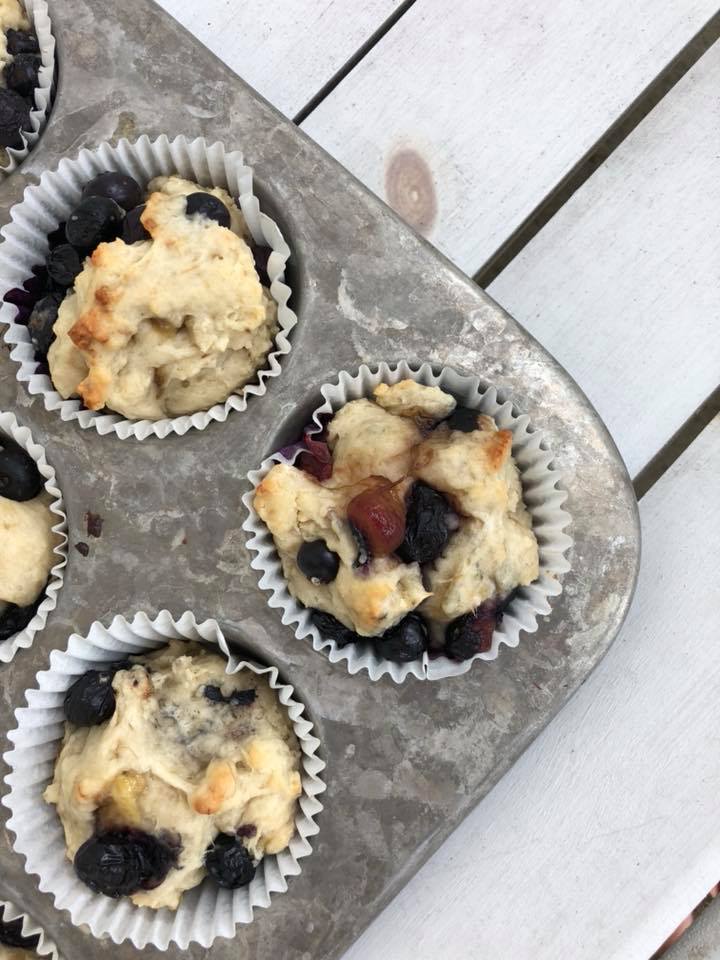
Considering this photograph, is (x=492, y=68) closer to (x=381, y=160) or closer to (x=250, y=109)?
(x=381, y=160)

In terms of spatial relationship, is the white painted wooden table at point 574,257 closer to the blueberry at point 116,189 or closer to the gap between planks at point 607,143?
the gap between planks at point 607,143

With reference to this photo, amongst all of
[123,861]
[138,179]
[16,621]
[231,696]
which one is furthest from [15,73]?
[123,861]

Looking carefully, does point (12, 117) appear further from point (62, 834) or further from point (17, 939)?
point (17, 939)

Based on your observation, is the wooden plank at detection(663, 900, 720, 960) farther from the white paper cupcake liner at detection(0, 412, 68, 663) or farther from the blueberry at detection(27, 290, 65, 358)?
the blueberry at detection(27, 290, 65, 358)

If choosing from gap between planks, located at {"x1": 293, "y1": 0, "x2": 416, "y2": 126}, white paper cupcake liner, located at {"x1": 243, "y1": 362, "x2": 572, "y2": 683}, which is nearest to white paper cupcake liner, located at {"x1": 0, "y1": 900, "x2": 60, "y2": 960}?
white paper cupcake liner, located at {"x1": 243, "y1": 362, "x2": 572, "y2": 683}

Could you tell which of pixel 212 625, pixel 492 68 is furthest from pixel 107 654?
pixel 492 68

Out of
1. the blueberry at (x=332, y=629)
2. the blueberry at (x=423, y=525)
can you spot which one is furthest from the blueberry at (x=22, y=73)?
the blueberry at (x=332, y=629)
